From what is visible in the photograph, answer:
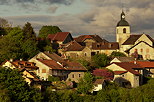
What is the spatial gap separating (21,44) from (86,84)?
616 inches

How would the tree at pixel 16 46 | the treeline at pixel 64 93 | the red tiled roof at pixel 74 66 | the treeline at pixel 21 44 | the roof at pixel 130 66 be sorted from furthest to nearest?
the roof at pixel 130 66, the treeline at pixel 21 44, the tree at pixel 16 46, the red tiled roof at pixel 74 66, the treeline at pixel 64 93

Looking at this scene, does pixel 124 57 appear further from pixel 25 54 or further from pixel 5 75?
pixel 5 75

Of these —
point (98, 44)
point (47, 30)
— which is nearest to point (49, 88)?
point (98, 44)

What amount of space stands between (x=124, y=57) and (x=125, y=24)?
10.9 metres

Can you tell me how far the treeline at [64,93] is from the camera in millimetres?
47031

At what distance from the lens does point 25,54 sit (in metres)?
65.0

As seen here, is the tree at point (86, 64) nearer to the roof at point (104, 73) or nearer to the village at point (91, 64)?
the village at point (91, 64)

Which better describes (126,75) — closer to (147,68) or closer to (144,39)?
(147,68)

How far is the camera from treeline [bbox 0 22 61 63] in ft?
203

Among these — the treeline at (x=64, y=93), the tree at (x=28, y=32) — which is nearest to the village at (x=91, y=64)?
the treeline at (x=64, y=93)

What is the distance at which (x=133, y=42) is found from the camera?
79375mm

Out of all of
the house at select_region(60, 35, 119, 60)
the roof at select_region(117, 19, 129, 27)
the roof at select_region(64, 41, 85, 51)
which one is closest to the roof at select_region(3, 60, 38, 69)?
the house at select_region(60, 35, 119, 60)

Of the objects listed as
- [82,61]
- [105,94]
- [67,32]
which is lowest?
[105,94]

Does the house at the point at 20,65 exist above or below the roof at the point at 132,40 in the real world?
below
